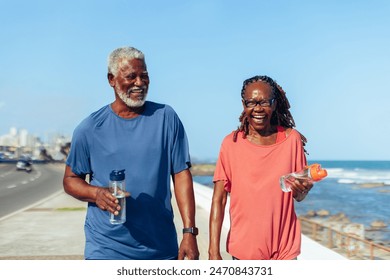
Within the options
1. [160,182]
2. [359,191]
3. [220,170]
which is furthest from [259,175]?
[359,191]

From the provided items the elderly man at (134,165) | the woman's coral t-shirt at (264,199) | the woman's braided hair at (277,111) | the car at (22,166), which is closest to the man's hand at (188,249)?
the elderly man at (134,165)

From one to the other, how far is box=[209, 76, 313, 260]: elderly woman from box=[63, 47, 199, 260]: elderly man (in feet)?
0.78

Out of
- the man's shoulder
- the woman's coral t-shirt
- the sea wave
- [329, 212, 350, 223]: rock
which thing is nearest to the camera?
the woman's coral t-shirt

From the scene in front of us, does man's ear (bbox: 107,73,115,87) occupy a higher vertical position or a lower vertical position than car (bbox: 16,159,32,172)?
higher

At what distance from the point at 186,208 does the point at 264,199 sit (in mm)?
472

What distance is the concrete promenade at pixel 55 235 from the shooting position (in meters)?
7.75

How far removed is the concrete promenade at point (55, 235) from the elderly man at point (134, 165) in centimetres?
268

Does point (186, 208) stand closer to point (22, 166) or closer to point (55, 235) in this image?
point (55, 235)

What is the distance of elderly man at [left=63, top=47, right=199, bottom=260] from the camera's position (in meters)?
3.21

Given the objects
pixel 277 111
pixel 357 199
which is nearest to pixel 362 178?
pixel 357 199

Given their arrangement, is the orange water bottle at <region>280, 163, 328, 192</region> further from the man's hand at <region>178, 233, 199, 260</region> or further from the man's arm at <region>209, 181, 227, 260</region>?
the man's hand at <region>178, 233, 199, 260</region>

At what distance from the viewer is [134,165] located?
3199mm

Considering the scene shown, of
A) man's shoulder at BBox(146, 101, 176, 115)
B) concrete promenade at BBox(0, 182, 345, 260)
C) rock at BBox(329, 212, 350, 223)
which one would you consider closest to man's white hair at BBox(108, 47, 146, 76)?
man's shoulder at BBox(146, 101, 176, 115)
